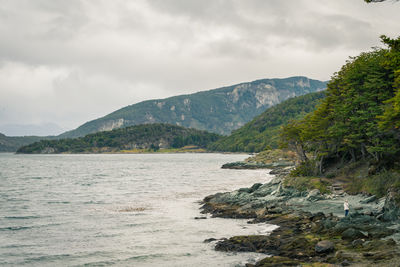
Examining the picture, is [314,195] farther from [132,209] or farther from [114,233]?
[114,233]

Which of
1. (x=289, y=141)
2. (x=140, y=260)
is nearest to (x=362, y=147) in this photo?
(x=289, y=141)

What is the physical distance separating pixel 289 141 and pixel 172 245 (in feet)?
151

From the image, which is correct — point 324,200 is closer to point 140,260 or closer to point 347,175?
point 347,175

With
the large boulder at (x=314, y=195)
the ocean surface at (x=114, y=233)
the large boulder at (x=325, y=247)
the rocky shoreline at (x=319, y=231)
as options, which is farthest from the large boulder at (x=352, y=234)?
the large boulder at (x=314, y=195)

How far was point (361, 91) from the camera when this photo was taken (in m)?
51.0

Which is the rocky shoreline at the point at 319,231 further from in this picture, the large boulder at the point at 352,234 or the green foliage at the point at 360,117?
the green foliage at the point at 360,117

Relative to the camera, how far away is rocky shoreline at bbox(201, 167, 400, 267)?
20984 millimetres

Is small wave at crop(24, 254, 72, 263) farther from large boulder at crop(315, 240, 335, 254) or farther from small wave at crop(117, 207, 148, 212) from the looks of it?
small wave at crop(117, 207, 148, 212)

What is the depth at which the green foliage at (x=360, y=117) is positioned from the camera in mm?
41812

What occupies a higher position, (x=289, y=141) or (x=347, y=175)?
(x=289, y=141)

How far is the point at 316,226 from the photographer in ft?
93.8

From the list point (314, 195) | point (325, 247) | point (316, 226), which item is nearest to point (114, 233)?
point (316, 226)

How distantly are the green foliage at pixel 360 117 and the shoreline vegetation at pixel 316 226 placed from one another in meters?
6.85

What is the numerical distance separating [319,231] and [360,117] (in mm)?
23816
